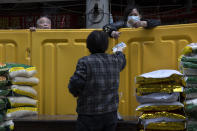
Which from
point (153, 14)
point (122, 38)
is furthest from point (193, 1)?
point (122, 38)

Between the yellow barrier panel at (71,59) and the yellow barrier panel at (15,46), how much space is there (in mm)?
103

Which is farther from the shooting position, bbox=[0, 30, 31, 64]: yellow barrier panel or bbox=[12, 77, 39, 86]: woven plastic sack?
bbox=[0, 30, 31, 64]: yellow barrier panel

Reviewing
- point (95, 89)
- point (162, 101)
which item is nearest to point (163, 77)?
point (162, 101)

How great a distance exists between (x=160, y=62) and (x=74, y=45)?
1.12 metres

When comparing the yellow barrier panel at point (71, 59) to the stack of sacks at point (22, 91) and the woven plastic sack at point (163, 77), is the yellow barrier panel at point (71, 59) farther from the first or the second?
the woven plastic sack at point (163, 77)

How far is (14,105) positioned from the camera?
11.4 ft

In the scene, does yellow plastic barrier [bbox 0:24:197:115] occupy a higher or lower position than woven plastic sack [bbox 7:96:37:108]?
higher

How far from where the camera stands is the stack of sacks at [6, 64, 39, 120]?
11.3ft

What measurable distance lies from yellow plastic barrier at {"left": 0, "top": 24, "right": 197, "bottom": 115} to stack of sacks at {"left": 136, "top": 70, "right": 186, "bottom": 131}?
537mm

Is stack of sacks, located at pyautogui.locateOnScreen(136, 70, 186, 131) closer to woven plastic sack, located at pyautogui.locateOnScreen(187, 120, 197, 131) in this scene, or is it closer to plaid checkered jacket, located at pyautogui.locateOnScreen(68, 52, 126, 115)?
woven plastic sack, located at pyautogui.locateOnScreen(187, 120, 197, 131)

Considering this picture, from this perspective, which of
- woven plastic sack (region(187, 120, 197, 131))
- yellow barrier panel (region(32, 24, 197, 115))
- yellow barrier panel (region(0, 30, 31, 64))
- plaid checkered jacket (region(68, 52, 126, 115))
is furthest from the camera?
yellow barrier panel (region(0, 30, 31, 64))

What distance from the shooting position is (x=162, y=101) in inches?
116

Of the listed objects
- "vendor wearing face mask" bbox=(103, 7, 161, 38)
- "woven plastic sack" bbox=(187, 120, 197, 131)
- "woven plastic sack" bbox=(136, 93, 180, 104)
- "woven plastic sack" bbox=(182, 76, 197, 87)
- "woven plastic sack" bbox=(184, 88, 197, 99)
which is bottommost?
"woven plastic sack" bbox=(187, 120, 197, 131)

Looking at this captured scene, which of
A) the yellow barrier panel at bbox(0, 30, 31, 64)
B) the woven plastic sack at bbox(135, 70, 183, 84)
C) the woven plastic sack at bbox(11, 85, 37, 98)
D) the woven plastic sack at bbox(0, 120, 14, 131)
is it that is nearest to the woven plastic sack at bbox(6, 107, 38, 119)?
the woven plastic sack at bbox(11, 85, 37, 98)
